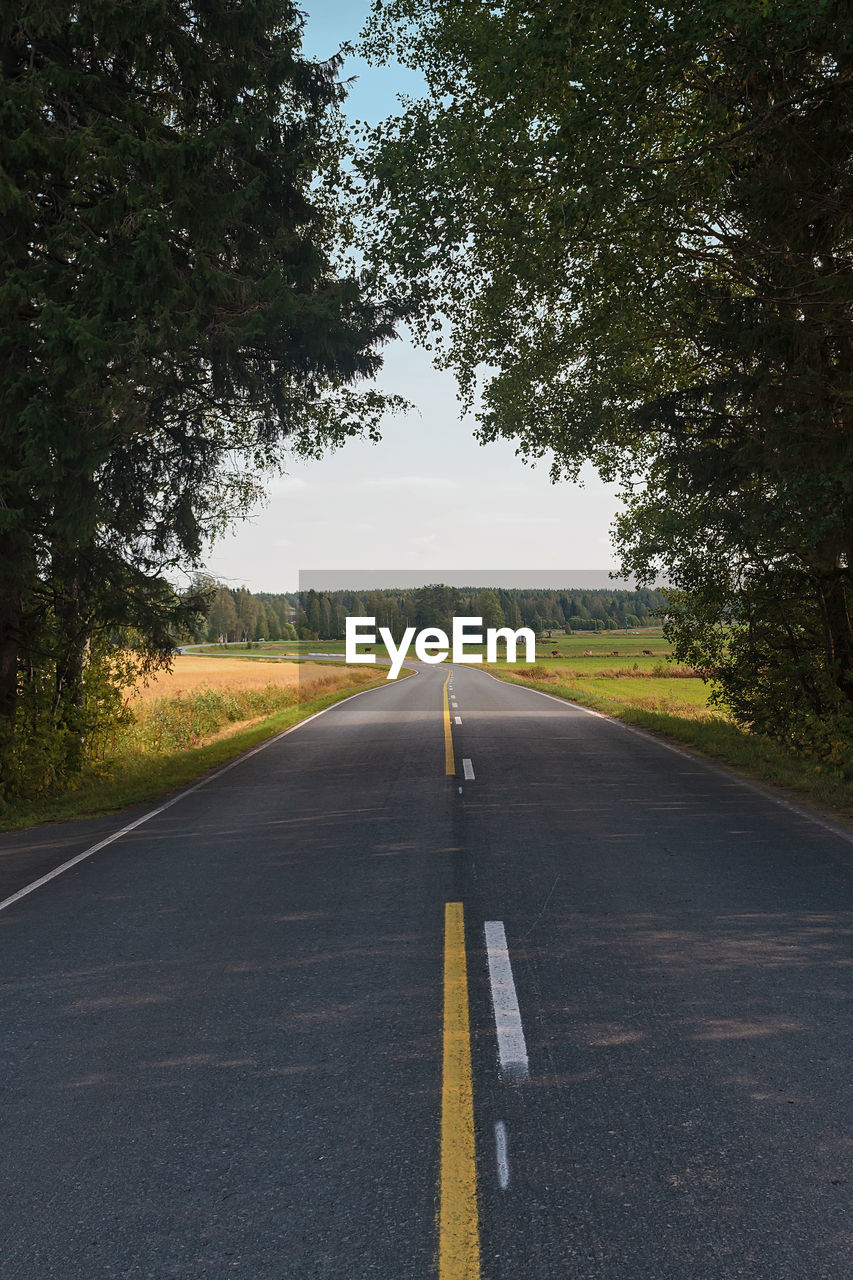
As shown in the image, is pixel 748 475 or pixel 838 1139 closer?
pixel 838 1139

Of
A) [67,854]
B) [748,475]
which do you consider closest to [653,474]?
[748,475]

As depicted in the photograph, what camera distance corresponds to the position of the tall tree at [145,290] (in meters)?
10.2

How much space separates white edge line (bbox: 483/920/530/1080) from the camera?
169 inches

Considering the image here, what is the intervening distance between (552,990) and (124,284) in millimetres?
8776

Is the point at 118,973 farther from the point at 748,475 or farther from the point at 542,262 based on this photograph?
the point at 748,475

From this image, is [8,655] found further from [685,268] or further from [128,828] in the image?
[685,268]

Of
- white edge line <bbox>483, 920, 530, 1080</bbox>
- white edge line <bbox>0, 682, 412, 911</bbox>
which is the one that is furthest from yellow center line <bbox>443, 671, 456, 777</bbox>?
white edge line <bbox>483, 920, 530, 1080</bbox>

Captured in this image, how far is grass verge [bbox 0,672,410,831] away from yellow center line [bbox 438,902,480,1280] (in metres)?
8.15

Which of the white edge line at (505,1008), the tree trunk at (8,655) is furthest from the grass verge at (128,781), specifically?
the white edge line at (505,1008)

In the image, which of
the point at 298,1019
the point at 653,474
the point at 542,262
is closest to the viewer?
the point at 298,1019

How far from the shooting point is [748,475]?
1374 centimetres

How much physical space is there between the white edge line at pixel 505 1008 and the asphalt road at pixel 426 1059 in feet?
0.07

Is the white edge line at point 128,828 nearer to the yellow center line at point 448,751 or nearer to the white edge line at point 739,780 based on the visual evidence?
the yellow center line at point 448,751

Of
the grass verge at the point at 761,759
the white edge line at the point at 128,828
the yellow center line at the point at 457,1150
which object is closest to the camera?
the yellow center line at the point at 457,1150
